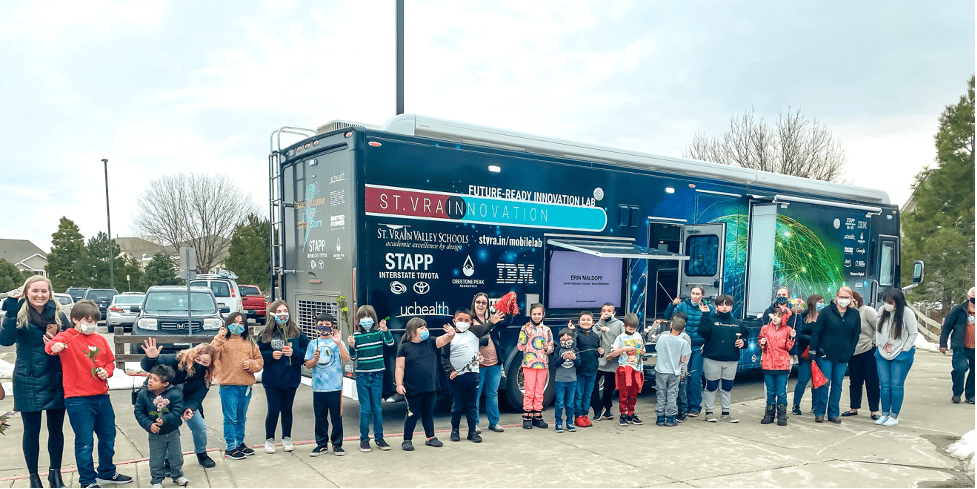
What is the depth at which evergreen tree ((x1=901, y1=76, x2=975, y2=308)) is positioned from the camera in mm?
24391

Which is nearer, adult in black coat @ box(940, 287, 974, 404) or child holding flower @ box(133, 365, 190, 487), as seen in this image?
child holding flower @ box(133, 365, 190, 487)

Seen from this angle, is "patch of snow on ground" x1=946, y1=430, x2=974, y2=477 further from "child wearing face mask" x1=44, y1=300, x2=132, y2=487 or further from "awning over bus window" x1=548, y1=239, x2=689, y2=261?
"child wearing face mask" x1=44, y1=300, x2=132, y2=487

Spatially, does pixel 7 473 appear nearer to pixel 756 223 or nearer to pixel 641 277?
pixel 641 277

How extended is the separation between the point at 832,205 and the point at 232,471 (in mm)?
10196

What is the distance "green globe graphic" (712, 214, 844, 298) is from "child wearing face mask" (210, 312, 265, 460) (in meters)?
6.87

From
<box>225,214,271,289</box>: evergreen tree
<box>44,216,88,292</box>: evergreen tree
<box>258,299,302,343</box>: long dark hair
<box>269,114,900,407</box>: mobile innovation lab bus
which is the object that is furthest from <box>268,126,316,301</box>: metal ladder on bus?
<box>44,216,88,292</box>: evergreen tree

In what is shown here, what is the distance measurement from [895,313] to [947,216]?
74.0ft

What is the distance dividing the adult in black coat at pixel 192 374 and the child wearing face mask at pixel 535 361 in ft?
10.5

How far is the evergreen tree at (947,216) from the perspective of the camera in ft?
80.0

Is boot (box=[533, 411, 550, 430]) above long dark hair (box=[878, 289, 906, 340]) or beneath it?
beneath

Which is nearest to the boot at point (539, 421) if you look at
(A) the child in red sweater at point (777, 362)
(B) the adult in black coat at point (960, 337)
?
(A) the child in red sweater at point (777, 362)

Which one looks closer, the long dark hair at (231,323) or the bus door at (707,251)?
the long dark hair at (231,323)

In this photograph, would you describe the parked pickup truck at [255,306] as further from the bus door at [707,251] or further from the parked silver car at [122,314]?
the bus door at [707,251]

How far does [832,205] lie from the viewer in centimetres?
1141
